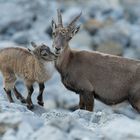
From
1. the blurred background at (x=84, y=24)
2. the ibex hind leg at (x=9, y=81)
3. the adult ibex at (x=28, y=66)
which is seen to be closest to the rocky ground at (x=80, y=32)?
the blurred background at (x=84, y=24)

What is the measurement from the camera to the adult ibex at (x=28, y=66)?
13805mm

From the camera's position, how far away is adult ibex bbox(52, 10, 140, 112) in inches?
540

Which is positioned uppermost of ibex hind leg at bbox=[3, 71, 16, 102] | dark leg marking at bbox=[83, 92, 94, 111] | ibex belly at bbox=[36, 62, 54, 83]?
ibex belly at bbox=[36, 62, 54, 83]

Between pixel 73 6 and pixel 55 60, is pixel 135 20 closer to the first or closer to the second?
pixel 73 6

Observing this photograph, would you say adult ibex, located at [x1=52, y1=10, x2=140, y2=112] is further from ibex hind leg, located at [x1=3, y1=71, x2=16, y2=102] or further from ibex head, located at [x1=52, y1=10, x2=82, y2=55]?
ibex hind leg, located at [x1=3, y1=71, x2=16, y2=102]

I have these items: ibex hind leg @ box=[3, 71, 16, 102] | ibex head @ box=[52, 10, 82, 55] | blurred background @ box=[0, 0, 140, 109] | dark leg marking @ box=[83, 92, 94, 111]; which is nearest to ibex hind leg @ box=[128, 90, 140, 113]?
dark leg marking @ box=[83, 92, 94, 111]

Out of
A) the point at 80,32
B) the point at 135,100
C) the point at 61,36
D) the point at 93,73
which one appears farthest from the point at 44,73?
the point at 80,32

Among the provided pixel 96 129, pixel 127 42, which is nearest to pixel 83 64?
pixel 96 129

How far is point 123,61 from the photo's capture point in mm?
13922

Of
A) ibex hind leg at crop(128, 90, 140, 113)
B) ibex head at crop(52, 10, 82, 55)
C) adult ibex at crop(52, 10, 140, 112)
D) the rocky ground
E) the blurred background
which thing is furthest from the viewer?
the blurred background

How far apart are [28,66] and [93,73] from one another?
1386 millimetres

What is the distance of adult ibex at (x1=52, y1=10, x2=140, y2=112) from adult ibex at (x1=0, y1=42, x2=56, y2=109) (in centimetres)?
31

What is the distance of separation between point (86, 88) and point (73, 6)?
89.0 feet

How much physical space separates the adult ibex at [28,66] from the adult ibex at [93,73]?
1.03 ft
